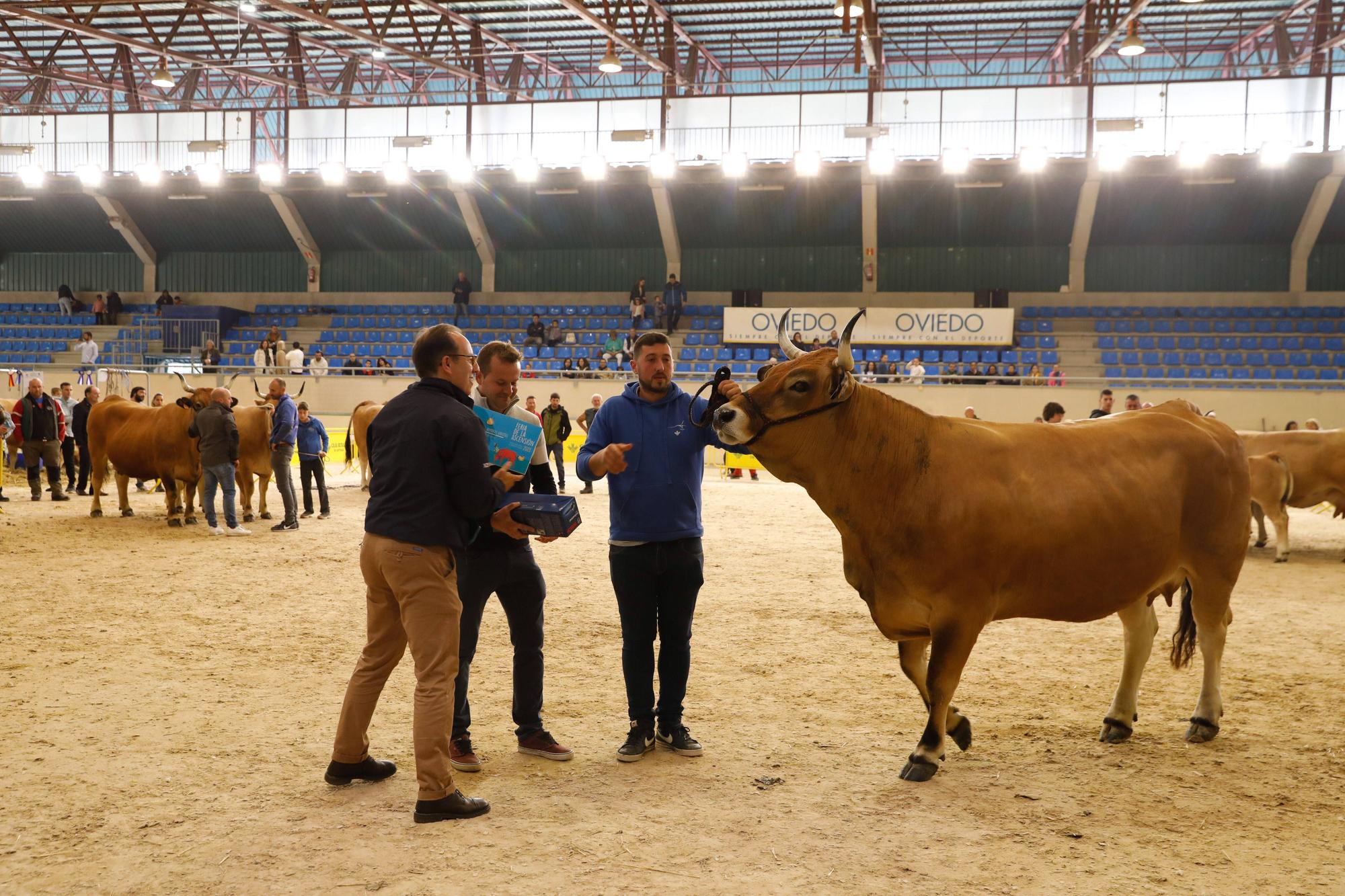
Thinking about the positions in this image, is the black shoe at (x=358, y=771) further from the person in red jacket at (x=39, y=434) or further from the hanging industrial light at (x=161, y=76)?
the hanging industrial light at (x=161, y=76)

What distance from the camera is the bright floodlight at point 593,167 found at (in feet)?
89.5

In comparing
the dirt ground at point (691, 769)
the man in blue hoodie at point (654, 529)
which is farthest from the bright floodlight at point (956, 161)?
the man in blue hoodie at point (654, 529)

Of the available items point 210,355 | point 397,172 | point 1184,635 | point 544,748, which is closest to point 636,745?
point 544,748

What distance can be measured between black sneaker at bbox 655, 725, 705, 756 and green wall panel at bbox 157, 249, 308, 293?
3356cm

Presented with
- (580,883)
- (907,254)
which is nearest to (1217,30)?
(907,254)

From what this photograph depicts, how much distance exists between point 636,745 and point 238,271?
3487 centimetres

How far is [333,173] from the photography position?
28844 millimetres

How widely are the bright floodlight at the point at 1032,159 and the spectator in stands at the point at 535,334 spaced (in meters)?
13.8

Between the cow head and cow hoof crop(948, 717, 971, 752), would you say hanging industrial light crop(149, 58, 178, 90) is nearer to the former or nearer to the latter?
the cow head

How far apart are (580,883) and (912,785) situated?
165 cm

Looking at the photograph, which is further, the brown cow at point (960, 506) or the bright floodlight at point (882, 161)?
the bright floodlight at point (882, 161)

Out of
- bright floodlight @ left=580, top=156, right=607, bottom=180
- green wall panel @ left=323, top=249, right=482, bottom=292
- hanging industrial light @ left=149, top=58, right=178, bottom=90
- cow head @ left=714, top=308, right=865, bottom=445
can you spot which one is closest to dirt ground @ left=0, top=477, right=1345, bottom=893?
cow head @ left=714, top=308, right=865, bottom=445

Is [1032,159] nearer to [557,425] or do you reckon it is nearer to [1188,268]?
[1188,268]

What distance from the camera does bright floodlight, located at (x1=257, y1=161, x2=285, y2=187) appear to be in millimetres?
29562
